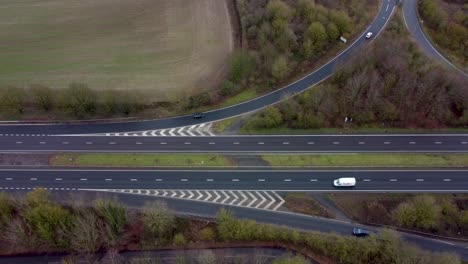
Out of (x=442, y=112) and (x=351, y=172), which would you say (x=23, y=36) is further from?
(x=442, y=112)

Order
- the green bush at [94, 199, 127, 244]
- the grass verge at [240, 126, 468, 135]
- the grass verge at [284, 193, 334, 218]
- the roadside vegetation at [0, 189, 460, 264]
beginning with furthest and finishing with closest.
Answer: the grass verge at [240, 126, 468, 135]
the grass verge at [284, 193, 334, 218]
the green bush at [94, 199, 127, 244]
the roadside vegetation at [0, 189, 460, 264]

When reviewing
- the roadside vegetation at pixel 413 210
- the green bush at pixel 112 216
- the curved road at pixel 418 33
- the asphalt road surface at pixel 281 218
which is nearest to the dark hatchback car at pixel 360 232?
the asphalt road surface at pixel 281 218

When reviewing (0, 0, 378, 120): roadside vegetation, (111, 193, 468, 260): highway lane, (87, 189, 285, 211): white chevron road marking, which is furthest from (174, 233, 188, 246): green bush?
(0, 0, 378, 120): roadside vegetation

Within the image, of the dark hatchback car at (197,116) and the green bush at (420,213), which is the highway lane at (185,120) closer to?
the dark hatchback car at (197,116)

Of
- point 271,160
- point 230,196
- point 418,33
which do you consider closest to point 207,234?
point 230,196

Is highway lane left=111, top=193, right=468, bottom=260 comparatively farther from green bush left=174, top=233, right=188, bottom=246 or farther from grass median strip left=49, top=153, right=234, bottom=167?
grass median strip left=49, top=153, right=234, bottom=167

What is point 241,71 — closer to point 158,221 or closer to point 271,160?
point 271,160
